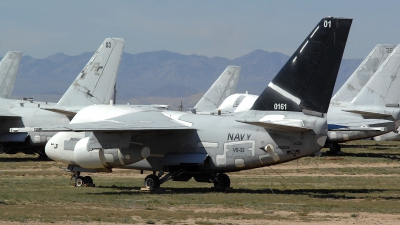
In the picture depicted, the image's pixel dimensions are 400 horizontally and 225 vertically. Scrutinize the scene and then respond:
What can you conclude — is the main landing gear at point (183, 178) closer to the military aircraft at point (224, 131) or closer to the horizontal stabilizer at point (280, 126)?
the military aircraft at point (224, 131)

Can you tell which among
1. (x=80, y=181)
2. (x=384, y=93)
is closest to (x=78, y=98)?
(x=80, y=181)

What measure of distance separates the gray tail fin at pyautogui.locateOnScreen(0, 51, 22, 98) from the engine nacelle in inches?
1354

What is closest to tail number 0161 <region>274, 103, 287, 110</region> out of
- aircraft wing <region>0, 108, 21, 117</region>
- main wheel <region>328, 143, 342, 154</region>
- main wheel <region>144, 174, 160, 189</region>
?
main wheel <region>144, 174, 160, 189</region>

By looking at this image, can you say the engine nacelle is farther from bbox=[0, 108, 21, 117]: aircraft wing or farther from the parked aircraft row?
bbox=[0, 108, 21, 117]: aircraft wing

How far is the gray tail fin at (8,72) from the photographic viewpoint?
63.5 meters

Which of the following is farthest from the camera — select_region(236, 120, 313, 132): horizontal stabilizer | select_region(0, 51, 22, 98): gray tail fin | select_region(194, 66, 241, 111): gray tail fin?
select_region(194, 66, 241, 111): gray tail fin

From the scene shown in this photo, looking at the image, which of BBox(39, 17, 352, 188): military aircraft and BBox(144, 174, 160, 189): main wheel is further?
BBox(144, 174, 160, 189): main wheel

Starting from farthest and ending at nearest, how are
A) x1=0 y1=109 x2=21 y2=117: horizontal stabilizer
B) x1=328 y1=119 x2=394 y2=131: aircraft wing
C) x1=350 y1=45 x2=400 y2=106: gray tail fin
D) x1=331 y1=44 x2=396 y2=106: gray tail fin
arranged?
1. x1=331 y1=44 x2=396 y2=106: gray tail fin
2. x1=350 y1=45 x2=400 y2=106: gray tail fin
3. x1=0 y1=109 x2=21 y2=117: horizontal stabilizer
4. x1=328 y1=119 x2=394 y2=131: aircraft wing

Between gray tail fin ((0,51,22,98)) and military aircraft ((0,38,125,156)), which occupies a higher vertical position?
gray tail fin ((0,51,22,98))

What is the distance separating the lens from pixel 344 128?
31.1 m

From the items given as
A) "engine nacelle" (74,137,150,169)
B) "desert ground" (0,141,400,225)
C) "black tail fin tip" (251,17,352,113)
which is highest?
"black tail fin tip" (251,17,352,113)

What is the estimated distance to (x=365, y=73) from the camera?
66.8 metres

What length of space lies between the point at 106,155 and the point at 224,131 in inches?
171

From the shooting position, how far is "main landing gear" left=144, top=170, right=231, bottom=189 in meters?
30.9
